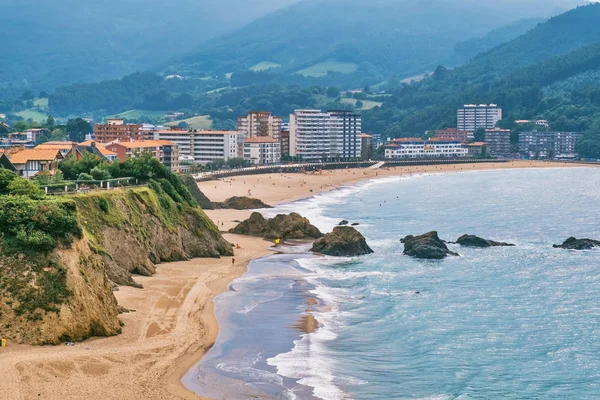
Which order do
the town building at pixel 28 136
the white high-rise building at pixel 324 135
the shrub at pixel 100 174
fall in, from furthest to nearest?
the white high-rise building at pixel 324 135 < the town building at pixel 28 136 < the shrub at pixel 100 174

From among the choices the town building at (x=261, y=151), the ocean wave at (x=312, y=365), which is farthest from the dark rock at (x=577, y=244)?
the town building at (x=261, y=151)

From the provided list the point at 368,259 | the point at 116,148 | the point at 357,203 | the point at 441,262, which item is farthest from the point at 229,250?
the point at 116,148

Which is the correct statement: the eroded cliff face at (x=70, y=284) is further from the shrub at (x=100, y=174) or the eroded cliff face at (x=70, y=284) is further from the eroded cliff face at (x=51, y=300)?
the shrub at (x=100, y=174)

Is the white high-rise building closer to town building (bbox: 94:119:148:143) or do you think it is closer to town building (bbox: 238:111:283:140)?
town building (bbox: 238:111:283:140)

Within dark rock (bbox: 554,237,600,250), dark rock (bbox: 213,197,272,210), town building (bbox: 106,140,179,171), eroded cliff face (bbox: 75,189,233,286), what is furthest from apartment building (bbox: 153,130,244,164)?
eroded cliff face (bbox: 75,189,233,286)

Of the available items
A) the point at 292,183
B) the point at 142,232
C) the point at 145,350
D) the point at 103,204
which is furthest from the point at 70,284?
the point at 292,183

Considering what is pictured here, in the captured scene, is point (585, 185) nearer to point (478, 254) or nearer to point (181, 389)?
point (478, 254)
